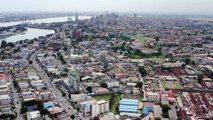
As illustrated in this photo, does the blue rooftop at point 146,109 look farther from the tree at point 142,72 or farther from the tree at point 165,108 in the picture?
the tree at point 142,72

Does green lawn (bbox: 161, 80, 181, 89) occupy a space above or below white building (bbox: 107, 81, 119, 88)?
below

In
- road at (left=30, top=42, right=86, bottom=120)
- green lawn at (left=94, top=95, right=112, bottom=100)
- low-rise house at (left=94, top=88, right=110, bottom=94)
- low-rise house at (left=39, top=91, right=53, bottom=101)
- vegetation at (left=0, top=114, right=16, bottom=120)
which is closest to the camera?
vegetation at (left=0, top=114, right=16, bottom=120)

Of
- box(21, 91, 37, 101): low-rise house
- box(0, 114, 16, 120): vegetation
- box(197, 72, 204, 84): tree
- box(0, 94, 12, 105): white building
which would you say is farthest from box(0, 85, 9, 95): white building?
box(197, 72, 204, 84): tree

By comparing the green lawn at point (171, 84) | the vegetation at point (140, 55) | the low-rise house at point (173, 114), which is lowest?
the green lawn at point (171, 84)

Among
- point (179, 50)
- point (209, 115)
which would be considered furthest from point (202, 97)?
point (179, 50)

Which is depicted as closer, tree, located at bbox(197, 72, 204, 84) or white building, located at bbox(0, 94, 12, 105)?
white building, located at bbox(0, 94, 12, 105)

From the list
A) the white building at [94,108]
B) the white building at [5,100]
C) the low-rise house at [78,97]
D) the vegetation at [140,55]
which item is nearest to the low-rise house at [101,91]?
the low-rise house at [78,97]

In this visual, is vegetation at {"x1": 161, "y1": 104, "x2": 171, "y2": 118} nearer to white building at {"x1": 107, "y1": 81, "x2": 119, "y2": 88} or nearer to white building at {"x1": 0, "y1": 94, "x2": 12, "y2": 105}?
white building at {"x1": 107, "y1": 81, "x2": 119, "y2": 88}

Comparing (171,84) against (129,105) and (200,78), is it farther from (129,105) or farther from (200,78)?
(129,105)

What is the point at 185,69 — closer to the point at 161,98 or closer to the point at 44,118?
the point at 161,98

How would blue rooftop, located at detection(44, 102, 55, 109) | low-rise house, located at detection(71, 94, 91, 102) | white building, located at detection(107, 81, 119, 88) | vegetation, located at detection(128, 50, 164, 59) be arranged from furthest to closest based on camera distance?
vegetation, located at detection(128, 50, 164, 59), white building, located at detection(107, 81, 119, 88), low-rise house, located at detection(71, 94, 91, 102), blue rooftop, located at detection(44, 102, 55, 109)

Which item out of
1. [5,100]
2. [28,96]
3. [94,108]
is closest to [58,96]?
[28,96]
